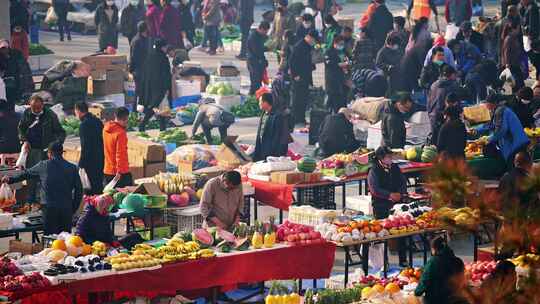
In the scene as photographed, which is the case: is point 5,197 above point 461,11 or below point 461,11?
below

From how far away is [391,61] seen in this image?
83.8ft

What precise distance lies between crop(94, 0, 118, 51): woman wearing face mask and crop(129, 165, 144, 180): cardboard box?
13442 millimetres

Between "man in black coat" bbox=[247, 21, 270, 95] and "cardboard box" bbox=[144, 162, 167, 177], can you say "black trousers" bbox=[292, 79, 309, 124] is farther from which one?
"cardboard box" bbox=[144, 162, 167, 177]

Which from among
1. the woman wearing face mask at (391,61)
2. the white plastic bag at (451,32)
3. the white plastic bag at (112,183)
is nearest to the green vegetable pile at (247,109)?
the woman wearing face mask at (391,61)

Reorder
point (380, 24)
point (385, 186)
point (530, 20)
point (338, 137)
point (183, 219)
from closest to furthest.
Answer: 1. point (385, 186)
2. point (183, 219)
3. point (338, 137)
4. point (380, 24)
5. point (530, 20)

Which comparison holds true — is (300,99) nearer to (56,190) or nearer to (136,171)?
(136,171)

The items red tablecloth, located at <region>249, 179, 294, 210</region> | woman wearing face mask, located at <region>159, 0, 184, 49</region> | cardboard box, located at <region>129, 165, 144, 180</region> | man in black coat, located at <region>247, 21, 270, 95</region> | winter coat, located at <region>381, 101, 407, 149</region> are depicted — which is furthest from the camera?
woman wearing face mask, located at <region>159, 0, 184, 49</region>

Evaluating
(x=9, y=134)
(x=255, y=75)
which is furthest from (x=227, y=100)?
(x=9, y=134)

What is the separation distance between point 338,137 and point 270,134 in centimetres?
225

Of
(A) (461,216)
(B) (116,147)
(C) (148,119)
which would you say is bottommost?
(C) (148,119)

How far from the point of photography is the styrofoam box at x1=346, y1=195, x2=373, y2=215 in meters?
17.9

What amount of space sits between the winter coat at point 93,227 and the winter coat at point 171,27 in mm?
16125

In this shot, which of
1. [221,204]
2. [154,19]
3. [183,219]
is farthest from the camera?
[154,19]

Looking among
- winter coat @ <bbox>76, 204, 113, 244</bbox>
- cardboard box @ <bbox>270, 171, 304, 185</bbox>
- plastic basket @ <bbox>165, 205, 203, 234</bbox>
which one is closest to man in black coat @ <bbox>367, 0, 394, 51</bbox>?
cardboard box @ <bbox>270, 171, 304, 185</bbox>
